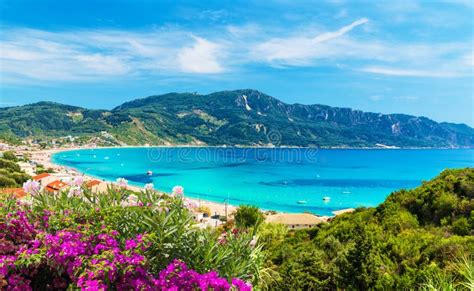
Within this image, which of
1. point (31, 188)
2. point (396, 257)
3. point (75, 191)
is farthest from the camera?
point (396, 257)

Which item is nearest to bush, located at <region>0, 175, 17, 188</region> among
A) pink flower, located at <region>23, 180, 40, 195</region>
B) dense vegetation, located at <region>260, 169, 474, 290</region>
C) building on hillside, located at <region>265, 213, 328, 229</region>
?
building on hillside, located at <region>265, 213, 328, 229</region>

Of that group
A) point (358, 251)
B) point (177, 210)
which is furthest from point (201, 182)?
point (177, 210)

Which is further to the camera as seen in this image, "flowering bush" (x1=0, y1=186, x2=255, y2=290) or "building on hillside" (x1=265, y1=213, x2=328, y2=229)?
"building on hillside" (x1=265, y1=213, x2=328, y2=229)

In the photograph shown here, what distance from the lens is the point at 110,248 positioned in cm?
252

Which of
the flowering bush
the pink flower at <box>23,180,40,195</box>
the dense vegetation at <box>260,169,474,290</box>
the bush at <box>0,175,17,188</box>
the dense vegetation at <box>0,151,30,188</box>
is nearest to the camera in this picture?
the flowering bush

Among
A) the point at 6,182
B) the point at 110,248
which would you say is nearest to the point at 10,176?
the point at 6,182

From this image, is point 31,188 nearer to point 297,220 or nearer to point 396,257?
point 396,257

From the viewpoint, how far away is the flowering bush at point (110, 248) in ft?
7.77

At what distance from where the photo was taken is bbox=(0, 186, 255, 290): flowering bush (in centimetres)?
237

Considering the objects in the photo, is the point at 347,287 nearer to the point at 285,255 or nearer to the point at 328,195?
the point at 285,255

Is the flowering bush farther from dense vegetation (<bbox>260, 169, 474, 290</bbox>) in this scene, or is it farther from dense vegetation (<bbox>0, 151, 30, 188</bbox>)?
dense vegetation (<bbox>0, 151, 30, 188</bbox>)

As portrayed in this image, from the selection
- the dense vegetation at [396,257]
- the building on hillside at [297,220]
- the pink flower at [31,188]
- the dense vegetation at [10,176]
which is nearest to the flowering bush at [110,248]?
the pink flower at [31,188]

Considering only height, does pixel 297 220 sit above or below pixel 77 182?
below

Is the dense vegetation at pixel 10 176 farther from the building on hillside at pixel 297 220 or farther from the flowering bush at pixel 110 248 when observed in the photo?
the flowering bush at pixel 110 248
